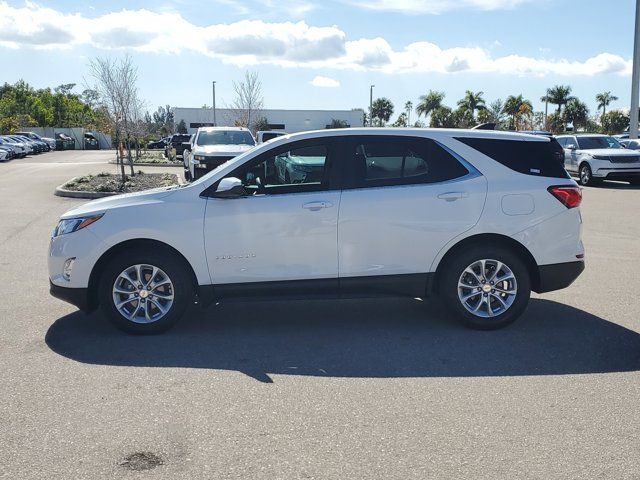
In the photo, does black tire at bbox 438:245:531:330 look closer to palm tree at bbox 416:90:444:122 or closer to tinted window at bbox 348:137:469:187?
tinted window at bbox 348:137:469:187

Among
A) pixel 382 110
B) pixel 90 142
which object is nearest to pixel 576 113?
pixel 382 110

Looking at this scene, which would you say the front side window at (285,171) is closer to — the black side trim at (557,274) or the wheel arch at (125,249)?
the wheel arch at (125,249)

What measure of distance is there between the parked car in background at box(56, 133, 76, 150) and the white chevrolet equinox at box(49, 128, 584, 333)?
68.2m

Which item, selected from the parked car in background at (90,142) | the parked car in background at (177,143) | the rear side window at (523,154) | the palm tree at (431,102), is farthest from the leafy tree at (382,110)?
the rear side window at (523,154)

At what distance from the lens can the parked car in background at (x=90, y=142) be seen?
77.8 meters

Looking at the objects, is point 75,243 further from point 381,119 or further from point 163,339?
point 381,119

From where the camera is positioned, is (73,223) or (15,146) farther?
(15,146)

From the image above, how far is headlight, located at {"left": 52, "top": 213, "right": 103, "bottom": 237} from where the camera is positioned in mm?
6094

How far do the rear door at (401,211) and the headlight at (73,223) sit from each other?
7.30ft

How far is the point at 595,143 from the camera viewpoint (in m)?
24.1

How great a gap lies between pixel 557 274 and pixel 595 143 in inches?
775

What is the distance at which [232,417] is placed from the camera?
433 cm

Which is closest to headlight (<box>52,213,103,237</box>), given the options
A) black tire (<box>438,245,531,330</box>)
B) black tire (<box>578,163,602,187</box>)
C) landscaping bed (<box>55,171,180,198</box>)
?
black tire (<box>438,245,531,330</box>)

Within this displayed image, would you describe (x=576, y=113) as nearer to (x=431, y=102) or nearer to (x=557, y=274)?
(x=431, y=102)
